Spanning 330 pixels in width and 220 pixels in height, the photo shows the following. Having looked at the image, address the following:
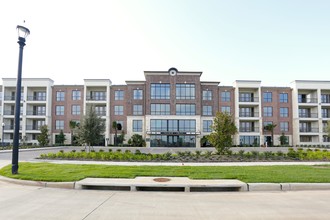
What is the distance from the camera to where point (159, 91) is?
47.0 metres

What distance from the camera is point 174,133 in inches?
1793

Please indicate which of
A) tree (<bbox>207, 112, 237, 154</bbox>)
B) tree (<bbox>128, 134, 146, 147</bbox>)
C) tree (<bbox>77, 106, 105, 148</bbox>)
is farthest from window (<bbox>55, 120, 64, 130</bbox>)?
tree (<bbox>207, 112, 237, 154</bbox>)

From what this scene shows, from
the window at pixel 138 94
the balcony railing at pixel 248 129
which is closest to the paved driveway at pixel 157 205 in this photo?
the window at pixel 138 94

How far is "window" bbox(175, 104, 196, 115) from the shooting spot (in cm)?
4688

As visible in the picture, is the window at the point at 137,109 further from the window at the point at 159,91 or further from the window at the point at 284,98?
the window at the point at 284,98

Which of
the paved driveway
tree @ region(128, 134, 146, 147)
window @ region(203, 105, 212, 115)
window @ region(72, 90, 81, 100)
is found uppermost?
window @ region(72, 90, 81, 100)

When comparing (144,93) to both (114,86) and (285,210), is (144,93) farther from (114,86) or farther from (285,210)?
(285,210)

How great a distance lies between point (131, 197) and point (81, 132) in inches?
760

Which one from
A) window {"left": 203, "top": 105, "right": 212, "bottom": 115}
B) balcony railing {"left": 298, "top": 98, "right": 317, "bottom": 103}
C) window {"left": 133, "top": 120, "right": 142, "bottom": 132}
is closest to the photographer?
window {"left": 133, "top": 120, "right": 142, "bottom": 132}

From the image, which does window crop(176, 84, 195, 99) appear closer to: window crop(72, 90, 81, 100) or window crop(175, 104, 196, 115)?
window crop(175, 104, 196, 115)

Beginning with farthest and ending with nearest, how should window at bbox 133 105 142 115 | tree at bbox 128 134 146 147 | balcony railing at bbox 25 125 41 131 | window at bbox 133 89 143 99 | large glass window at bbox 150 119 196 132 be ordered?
balcony railing at bbox 25 125 41 131 → window at bbox 133 89 143 99 → window at bbox 133 105 142 115 → large glass window at bbox 150 119 196 132 → tree at bbox 128 134 146 147

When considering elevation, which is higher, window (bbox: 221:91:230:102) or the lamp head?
window (bbox: 221:91:230:102)

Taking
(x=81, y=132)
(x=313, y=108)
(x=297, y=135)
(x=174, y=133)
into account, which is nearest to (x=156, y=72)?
(x=174, y=133)

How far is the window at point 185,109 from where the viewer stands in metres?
46.9
